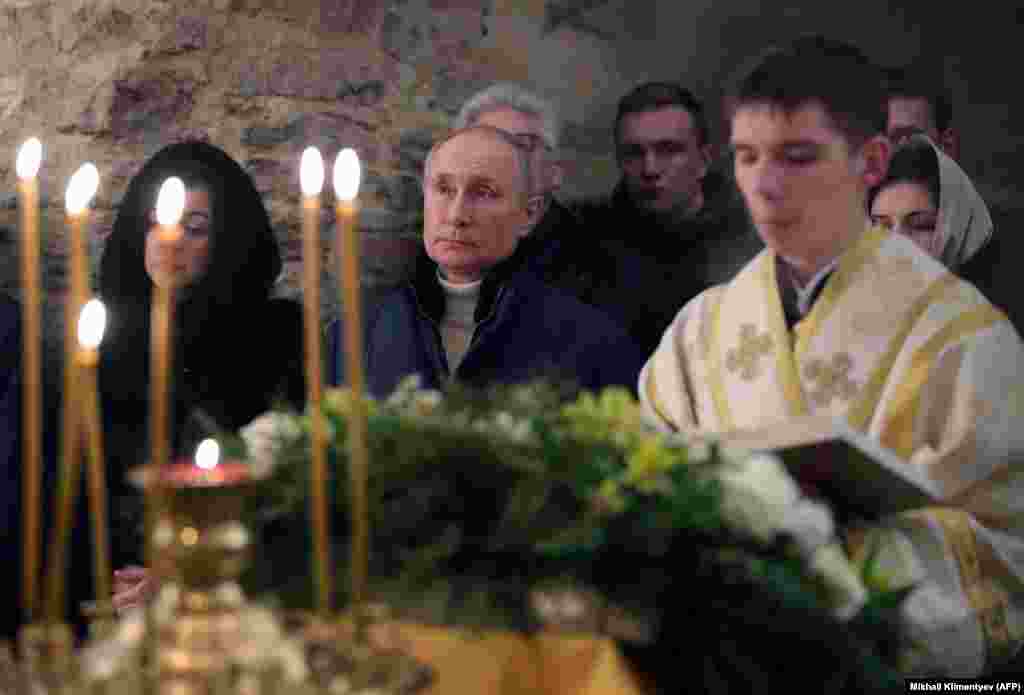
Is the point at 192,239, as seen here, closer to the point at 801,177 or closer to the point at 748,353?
the point at 748,353

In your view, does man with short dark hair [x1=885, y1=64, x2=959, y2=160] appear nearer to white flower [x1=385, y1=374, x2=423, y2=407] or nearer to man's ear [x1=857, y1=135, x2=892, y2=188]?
man's ear [x1=857, y1=135, x2=892, y2=188]

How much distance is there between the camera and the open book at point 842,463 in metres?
3.44

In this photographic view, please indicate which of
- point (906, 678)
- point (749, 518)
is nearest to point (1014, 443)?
point (906, 678)

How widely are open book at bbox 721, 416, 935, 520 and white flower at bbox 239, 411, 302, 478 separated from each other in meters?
0.82

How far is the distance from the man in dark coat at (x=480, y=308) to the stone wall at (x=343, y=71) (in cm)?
107

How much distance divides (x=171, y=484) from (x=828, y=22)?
15.5 ft

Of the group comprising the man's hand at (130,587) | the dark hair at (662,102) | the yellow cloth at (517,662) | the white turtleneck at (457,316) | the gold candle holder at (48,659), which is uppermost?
the dark hair at (662,102)

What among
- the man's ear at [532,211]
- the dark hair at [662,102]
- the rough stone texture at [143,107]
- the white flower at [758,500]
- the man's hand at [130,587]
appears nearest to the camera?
the white flower at [758,500]

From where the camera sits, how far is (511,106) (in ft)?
21.7

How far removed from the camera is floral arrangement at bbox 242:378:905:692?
2951 mm

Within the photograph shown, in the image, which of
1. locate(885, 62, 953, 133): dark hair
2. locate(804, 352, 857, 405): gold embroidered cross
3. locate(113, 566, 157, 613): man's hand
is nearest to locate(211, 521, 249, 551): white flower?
locate(804, 352, 857, 405): gold embroidered cross

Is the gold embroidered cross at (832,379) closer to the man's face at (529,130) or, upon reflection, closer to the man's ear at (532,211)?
the man's ear at (532,211)

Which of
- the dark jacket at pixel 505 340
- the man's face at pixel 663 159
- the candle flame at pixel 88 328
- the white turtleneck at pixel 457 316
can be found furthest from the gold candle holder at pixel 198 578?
the man's face at pixel 663 159

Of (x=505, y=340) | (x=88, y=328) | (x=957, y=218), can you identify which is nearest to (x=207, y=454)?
(x=88, y=328)
